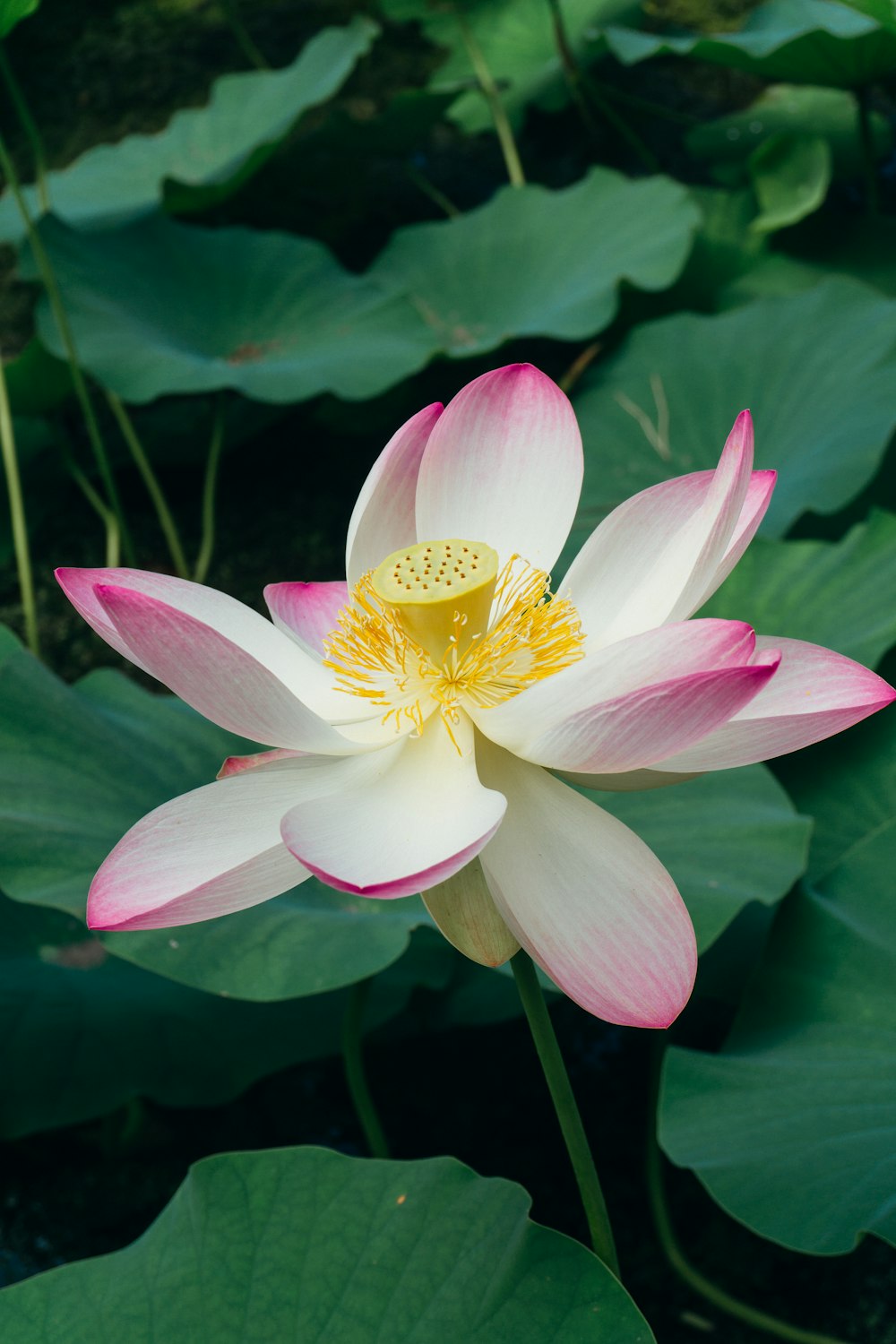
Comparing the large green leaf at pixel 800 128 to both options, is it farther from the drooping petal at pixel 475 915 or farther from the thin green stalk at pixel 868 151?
the drooping petal at pixel 475 915

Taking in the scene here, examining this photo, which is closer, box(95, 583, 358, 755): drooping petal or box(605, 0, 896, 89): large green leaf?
box(95, 583, 358, 755): drooping petal

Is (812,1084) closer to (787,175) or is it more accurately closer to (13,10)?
(13,10)

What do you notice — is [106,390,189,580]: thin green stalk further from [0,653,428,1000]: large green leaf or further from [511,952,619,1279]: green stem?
[511,952,619,1279]: green stem

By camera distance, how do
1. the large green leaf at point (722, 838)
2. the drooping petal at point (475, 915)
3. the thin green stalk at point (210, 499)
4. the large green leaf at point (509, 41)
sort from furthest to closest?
the large green leaf at point (509, 41) → the thin green stalk at point (210, 499) → the large green leaf at point (722, 838) → the drooping petal at point (475, 915)

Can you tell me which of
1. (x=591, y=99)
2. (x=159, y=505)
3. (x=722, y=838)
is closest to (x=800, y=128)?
(x=591, y=99)

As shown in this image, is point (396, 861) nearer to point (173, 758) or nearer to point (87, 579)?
point (87, 579)

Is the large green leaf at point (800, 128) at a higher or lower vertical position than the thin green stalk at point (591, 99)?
lower

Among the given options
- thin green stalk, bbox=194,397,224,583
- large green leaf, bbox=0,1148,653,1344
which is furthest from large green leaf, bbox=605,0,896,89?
large green leaf, bbox=0,1148,653,1344

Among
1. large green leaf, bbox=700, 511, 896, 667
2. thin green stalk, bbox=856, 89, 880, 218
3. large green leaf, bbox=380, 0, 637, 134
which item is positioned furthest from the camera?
large green leaf, bbox=380, 0, 637, 134

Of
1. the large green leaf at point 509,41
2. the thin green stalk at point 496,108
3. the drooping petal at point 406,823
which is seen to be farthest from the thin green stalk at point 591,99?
the drooping petal at point 406,823
